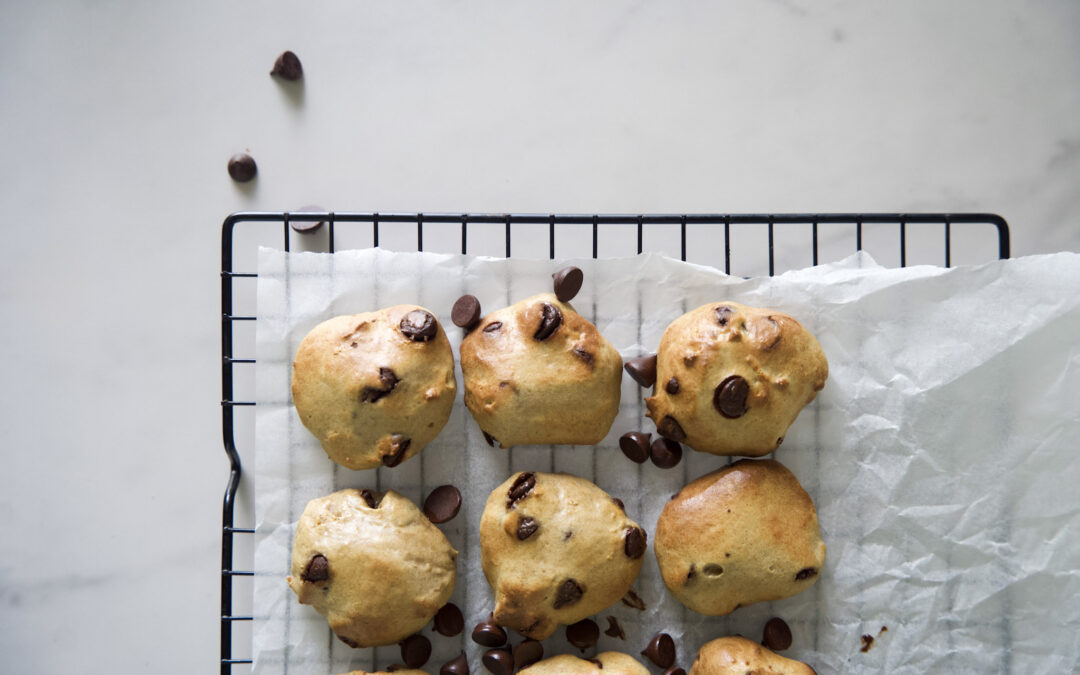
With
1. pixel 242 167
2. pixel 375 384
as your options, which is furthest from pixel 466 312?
pixel 242 167

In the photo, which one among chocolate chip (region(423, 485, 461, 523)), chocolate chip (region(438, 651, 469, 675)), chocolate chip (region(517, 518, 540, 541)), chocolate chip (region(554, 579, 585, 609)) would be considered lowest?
chocolate chip (region(438, 651, 469, 675))

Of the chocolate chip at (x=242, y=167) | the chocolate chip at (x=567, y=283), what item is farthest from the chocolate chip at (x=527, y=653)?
the chocolate chip at (x=242, y=167)

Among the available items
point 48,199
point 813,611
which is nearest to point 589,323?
point 813,611

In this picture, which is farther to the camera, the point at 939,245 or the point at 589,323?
the point at 939,245

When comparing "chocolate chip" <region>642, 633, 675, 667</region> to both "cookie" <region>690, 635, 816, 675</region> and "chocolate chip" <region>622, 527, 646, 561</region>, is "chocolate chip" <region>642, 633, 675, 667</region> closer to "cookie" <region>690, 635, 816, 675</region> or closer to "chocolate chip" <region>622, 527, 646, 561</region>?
"cookie" <region>690, 635, 816, 675</region>

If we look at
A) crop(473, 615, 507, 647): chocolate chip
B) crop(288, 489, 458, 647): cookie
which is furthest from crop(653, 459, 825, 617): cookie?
crop(288, 489, 458, 647): cookie

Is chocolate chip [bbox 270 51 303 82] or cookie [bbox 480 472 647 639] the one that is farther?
chocolate chip [bbox 270 51 303 82]

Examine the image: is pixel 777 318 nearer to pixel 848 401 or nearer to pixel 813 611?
pixel 848 401
